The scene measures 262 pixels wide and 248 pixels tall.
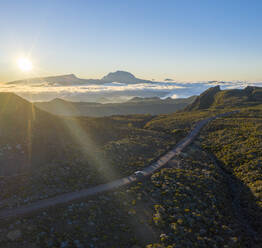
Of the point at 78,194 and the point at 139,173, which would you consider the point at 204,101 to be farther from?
the point at 78,194

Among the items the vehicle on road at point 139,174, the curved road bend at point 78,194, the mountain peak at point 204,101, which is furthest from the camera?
the mountain peak at point 204,101

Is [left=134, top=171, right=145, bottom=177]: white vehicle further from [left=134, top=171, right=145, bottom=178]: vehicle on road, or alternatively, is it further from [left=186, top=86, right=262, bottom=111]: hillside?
[left=186, top=86, right=262, bottom=111]: hillside

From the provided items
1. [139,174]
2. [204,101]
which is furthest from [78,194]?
[204,101]

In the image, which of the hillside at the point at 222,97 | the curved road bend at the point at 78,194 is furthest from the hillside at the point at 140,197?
the hillside at the point at 222,97

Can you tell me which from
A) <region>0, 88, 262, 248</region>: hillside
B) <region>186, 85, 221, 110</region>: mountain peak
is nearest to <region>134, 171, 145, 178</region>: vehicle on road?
<region>0, 88, 262, 248</region>: hillside

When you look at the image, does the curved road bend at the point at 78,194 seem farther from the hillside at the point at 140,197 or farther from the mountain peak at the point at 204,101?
the mountain peak at the point at 204,101

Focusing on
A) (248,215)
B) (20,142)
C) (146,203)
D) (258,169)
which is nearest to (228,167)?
(258,169)

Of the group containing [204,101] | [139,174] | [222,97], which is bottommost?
[139,174]

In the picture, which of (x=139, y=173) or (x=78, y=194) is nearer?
(x=78, y=194)

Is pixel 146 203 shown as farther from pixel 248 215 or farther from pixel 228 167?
pixel 228 167

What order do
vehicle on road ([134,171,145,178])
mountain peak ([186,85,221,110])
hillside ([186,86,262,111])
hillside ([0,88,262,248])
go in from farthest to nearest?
1. mountain peak ([186,85,221,110])
2. hillside ([186,86,262,111])
3. vehicle on road ([134,171,145,178])
4. hillside ([0,88,262,248])

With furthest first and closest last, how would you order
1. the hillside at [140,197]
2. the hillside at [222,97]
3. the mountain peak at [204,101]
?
1. the mountain peak at [204,101]
2. the hillside at [222,97]
3. the hillside at [140,197]

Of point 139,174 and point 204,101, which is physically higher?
point 204,101

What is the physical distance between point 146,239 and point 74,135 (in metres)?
43.0
